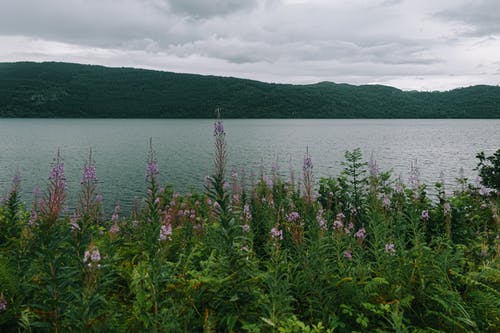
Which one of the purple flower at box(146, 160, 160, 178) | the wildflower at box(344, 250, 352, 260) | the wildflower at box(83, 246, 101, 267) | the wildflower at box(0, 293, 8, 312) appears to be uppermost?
the purple flower at box(146, 160, 160, 178)

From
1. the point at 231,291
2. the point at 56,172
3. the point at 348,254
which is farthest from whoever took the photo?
the point at 348,254

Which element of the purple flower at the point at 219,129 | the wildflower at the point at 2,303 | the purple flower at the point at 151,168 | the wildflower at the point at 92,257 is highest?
the purple flower at the point at 219,129

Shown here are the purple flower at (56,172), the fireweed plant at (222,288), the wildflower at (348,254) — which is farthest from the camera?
the wildflower at (348,254)

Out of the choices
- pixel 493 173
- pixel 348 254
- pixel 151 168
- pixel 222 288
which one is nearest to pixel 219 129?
pixel 151 168

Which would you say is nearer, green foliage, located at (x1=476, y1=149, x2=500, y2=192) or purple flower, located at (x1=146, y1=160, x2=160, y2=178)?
purple flower, located at (x1=146, y1=160, x2=160, y2=178)

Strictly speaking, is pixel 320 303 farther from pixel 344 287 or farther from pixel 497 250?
pixel 497 250

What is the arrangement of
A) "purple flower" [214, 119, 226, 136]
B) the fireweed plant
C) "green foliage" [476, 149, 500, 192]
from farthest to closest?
1. "green foliage" [476, 149, 500, 192]
2. "purple flower" [214, 119, 226, 136]
3. the fireweed plant

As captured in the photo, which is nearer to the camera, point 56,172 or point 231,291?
point 56,172

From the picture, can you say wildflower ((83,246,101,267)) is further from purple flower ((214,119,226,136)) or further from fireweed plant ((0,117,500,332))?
purple flower ((214,119,226,136))

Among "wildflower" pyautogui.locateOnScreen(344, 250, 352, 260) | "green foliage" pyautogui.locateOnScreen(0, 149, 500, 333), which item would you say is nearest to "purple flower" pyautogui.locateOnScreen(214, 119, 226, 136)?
"green foliage" pyautogui.locateOnScreen(0, 149, 500, 333)

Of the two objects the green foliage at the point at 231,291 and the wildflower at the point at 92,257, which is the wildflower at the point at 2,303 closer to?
the green foliage at the point at 231,291

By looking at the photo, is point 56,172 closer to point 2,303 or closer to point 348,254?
point 2,303

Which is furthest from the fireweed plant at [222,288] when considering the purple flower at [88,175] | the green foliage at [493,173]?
the green foliage at [493,173]

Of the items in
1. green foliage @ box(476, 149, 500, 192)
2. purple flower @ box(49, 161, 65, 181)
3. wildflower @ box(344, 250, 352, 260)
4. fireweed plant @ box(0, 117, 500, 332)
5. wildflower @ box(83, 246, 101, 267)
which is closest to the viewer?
wildflower @ box(83, 246, 101, 267)
